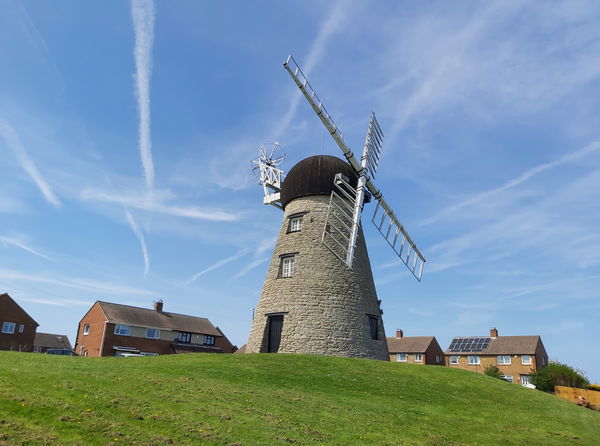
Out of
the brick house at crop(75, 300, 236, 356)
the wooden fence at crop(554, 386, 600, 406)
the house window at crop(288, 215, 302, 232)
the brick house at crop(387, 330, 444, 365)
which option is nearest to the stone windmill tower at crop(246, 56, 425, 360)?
the house window at crop(288, 215, 302, 232)

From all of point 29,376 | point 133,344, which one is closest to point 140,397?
point 29,376

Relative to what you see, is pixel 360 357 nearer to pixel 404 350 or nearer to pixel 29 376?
pixel 29 376

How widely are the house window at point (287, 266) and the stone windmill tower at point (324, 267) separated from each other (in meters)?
0.07

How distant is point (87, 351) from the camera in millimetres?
53438

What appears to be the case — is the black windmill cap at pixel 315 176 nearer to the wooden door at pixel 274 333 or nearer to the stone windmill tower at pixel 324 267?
the stone windmill tower at pixel 324 267

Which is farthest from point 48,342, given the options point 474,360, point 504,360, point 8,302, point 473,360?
point 504,360

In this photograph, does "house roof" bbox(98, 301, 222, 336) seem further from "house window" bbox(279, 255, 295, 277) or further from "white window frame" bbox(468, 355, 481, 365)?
"white window frame" bbox(468, 355, 481, 365)

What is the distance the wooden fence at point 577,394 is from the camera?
28.1 m

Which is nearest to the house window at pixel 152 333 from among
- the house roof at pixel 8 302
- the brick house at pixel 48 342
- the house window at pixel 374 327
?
the house roof at pixel 8 302

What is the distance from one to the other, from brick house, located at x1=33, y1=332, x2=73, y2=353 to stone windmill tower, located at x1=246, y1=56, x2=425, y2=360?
5096cm

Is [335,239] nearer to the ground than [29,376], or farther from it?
farther from it

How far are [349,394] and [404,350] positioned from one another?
5353cm

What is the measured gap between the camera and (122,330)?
52.5 metres

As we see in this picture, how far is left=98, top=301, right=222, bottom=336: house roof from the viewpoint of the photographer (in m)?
53.0
